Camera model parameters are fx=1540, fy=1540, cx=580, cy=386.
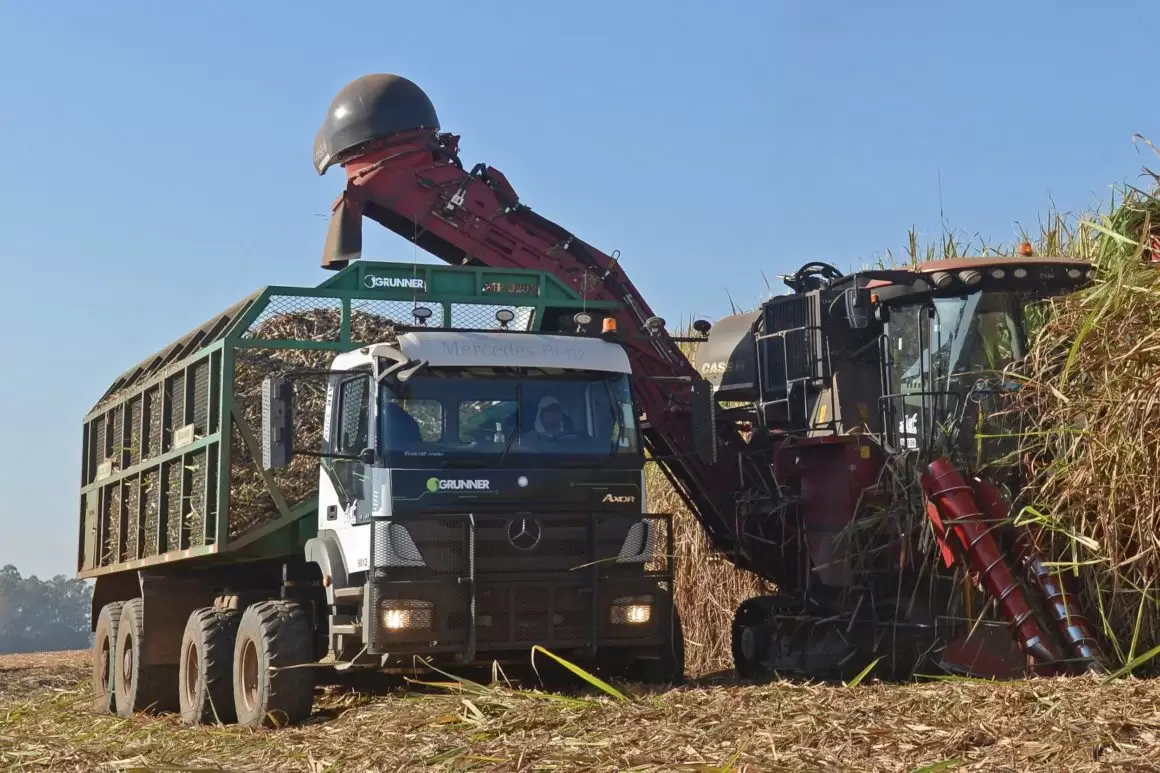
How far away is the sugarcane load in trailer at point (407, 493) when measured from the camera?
10.5 metres

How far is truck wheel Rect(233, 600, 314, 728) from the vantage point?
428 inches

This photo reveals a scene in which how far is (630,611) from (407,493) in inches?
70.9

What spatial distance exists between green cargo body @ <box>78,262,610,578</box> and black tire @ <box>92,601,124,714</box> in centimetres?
140

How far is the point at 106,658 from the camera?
15.0 m

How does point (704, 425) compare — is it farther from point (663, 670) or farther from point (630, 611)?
point (663, 670)

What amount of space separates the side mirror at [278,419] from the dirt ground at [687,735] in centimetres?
186

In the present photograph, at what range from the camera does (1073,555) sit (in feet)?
33.0

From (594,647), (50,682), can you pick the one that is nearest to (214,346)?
(594,647)

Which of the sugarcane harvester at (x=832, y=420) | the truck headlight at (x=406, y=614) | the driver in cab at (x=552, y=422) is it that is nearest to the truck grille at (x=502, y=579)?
the truck headlight at (x=406, y=614)

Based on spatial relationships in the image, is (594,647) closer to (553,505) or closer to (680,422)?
(553,505)

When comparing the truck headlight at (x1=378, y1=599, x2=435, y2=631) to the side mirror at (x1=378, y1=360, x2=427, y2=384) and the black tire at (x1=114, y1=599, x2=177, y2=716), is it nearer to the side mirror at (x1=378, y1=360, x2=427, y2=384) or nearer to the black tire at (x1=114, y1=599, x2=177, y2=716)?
the side mirror at (x1=378, y1=360, x2=427, y2=384)

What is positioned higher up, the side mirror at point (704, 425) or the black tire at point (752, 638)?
the side mirror at point (704, 425)

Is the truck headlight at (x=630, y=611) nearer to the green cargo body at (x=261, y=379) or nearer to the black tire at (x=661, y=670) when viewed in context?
the black tire at (x=661, y=670)

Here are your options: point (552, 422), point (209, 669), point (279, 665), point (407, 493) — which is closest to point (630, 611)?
point (552, 422)
